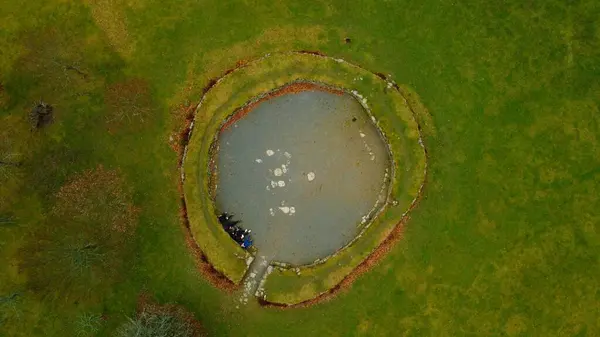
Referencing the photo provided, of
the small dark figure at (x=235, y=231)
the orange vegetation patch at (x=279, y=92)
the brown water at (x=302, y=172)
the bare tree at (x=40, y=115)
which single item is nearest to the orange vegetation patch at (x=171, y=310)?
the small dark figure at (x=235, y=231)

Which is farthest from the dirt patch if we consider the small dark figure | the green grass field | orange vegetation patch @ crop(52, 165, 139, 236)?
the small dark figure

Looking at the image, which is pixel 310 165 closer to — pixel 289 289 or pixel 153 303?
pixel 289 289

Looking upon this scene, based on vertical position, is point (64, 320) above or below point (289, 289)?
below

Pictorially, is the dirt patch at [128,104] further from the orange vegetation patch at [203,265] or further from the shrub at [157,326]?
the shrub at [157,326]

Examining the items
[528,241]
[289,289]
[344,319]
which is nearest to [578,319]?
[528,241]

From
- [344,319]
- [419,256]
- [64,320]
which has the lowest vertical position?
[64,320]

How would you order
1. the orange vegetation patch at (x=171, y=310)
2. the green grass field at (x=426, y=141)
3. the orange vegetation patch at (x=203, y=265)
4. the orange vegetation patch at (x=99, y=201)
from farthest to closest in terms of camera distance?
the orange vegetation patch at (x=203, y=265)
the green grass field at (x=426, y=141)
the orange vegetation patch at (x=99, y=201)
the orange vegetation patch at (x=171, y=310)
